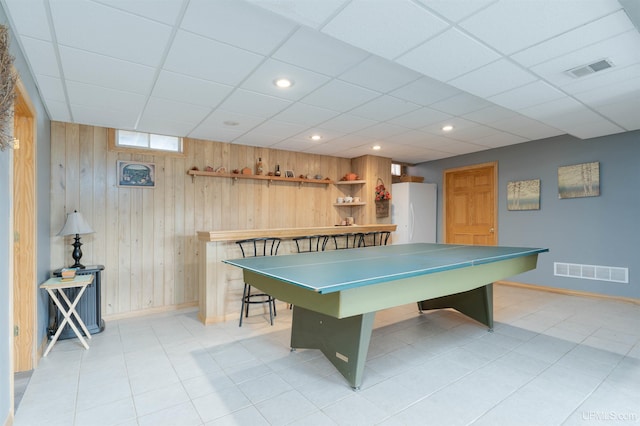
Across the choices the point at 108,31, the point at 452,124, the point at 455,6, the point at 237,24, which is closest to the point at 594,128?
the point at 452,124

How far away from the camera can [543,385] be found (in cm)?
238

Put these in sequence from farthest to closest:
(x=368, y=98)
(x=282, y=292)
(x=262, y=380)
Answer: (x=368, y=98) → (x=262, y=380) → (x=282, y=292)

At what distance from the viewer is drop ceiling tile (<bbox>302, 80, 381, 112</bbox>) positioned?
3098 mm

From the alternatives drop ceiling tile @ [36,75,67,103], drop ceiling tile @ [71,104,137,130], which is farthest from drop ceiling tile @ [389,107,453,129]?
drop ceiling tile @ [36,75,67,103]

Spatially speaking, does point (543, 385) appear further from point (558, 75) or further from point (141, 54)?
point (141, 54)

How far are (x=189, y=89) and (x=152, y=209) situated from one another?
2.14 meters

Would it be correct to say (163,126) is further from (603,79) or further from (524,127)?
(524,127)

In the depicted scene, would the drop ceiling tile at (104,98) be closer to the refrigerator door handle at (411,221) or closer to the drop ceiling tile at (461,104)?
the drop ceiling tile at (461,104)

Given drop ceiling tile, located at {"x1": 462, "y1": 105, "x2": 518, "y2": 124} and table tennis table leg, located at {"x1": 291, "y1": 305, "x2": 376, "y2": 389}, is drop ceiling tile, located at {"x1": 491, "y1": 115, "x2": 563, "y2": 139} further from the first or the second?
table tennis table leg, located at {"x1": 291, "y1": 305, "x2": 376, "y2": 389}

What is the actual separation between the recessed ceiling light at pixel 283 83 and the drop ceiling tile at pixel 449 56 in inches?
41.7

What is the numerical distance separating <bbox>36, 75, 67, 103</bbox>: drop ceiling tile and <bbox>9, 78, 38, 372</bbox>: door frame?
31 cm

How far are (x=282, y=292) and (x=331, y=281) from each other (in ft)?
1.73

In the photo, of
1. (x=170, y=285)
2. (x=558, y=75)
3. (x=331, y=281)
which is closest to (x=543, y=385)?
(x=331, y=281)

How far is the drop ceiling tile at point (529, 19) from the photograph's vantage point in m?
1.81
